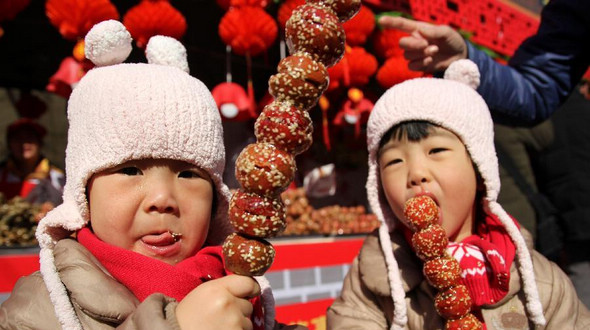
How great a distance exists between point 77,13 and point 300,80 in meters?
2.36

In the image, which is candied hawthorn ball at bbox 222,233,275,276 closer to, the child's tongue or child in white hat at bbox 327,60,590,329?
the child's tongue

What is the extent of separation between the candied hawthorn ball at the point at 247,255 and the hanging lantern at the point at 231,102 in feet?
8.23

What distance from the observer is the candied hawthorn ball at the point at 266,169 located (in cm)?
90

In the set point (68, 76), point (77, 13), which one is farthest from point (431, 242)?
point (68, 76)

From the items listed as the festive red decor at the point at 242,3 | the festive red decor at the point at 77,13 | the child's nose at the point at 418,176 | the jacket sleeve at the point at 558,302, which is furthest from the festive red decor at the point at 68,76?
the jacket sleeve at the point at 558,302

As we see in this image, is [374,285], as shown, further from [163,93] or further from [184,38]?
[184,38]

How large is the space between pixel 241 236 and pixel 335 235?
247 cm

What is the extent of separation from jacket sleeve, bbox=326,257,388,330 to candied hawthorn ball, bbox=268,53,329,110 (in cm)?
95

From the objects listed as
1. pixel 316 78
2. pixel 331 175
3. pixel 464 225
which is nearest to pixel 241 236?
pixel 316 78

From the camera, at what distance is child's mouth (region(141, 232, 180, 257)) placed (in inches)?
47.0

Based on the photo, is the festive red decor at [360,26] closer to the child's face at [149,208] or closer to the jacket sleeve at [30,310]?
the child's face at [149,208]

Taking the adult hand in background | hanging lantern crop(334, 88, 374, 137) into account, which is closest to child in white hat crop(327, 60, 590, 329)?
the adult hand in background

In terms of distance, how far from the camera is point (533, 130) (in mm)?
3469

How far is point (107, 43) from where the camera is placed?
1307 millimetres
